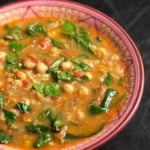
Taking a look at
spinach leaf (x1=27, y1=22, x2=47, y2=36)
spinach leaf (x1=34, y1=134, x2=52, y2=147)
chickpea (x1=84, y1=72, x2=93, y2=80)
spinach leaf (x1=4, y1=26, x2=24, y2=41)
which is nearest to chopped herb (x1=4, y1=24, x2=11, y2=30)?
spinach leaf (x1=4, y1=26, x2=24, y2=41)

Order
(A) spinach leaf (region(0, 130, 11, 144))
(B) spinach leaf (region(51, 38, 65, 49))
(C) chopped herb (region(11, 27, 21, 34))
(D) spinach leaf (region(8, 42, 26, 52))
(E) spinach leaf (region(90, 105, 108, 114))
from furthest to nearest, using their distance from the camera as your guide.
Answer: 1. (C) chopped herb (region(11, 27, 21, 34))
2. (B) spinach leaf (region(51, 38, 65, 49))
3. (D) spinach leaf (region(8, 42, 26, 52))
4. (E) spinach leaf (region(90, 105, 108, 114))
5. (A) spinach leaf (region(0, 130, 11, 144))

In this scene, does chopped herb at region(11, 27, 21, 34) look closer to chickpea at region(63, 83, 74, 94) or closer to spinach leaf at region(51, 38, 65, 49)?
spinach leaf at region(51, 38, 65, 49)

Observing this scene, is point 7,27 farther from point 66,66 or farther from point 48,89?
point 48,89

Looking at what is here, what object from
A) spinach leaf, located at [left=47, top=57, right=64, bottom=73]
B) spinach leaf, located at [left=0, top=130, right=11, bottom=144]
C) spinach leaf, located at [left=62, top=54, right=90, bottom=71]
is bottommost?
spinach leaf, located at [left=0, top=130, right=11, bottom=144]

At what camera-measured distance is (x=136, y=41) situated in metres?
5.80

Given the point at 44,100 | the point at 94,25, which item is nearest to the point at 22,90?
the point at 44,100

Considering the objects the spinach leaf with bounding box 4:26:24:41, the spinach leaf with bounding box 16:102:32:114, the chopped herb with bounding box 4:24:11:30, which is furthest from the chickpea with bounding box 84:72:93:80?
the chopped herb with bounding box 4:24:11:30

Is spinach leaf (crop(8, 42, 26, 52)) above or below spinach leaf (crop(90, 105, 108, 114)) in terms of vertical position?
above

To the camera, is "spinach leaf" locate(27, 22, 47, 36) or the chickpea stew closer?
the chickpea stew

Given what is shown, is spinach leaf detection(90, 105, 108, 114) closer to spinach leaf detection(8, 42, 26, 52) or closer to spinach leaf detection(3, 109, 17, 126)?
spinach leaf detection(3, 109, 17, 126)

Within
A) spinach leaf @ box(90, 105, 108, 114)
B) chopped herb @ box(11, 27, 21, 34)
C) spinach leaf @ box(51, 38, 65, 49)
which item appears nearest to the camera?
spinach leaf @ box(90, 105, 108, 114)

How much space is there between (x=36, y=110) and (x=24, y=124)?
225 millimetres

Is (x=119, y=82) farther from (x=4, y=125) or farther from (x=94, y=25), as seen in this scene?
(x=4, y=125)

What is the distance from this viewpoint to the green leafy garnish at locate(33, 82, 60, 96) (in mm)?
4387
